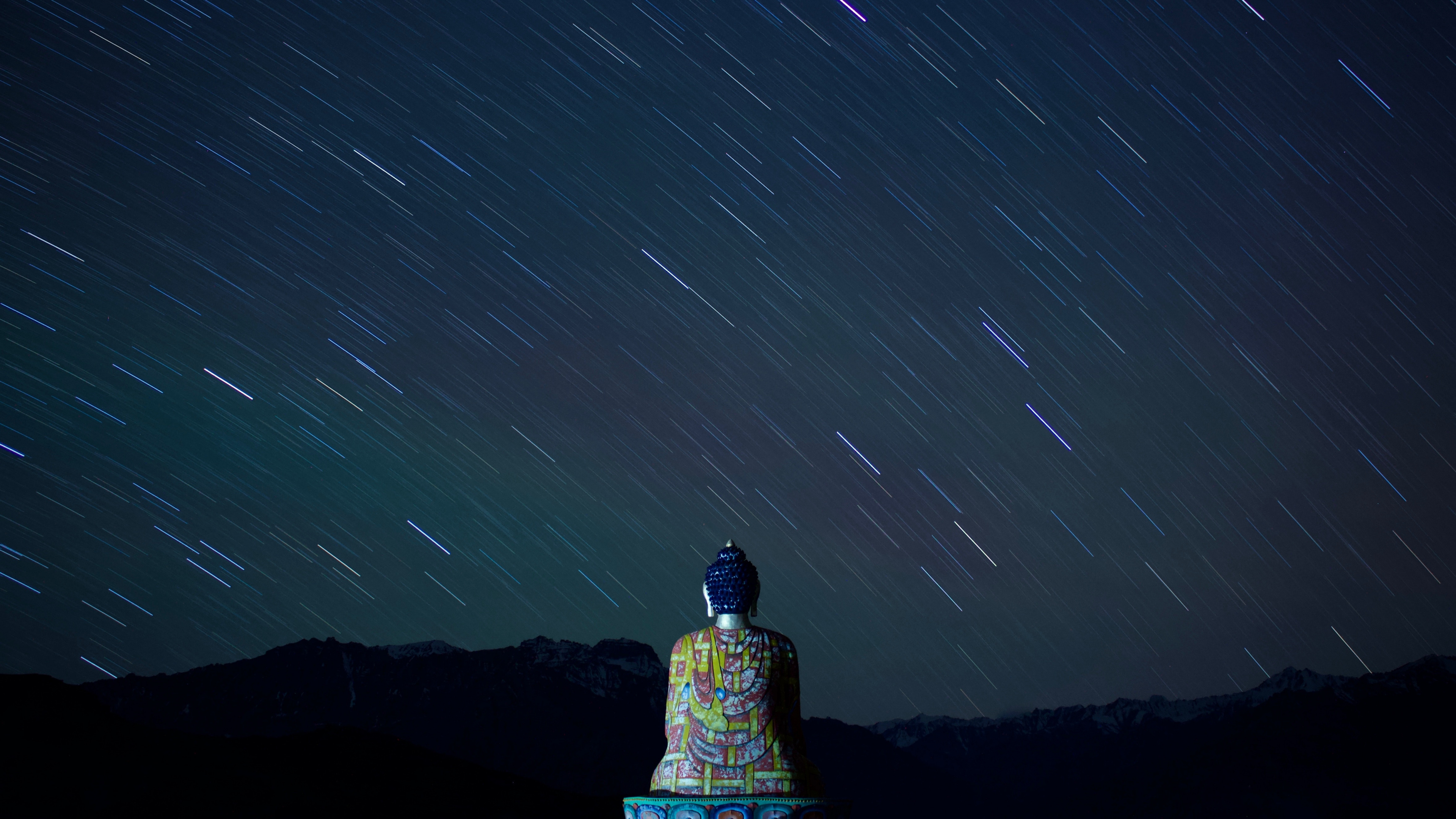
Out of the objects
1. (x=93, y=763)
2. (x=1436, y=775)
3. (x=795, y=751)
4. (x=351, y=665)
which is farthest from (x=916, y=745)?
(x=795, y=751)

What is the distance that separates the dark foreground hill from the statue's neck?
230 ft

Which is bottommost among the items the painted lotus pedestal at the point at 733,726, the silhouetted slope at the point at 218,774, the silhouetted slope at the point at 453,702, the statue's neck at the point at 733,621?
the painted lotus pedestal at the point at 733,726

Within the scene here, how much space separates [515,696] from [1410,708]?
10417 centimetres

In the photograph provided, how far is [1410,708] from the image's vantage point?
124 m

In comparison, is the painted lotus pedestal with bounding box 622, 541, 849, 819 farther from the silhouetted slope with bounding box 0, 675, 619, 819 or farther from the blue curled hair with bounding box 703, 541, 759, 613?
the silhouetted slope with bounding box 0, 675, 619, 819

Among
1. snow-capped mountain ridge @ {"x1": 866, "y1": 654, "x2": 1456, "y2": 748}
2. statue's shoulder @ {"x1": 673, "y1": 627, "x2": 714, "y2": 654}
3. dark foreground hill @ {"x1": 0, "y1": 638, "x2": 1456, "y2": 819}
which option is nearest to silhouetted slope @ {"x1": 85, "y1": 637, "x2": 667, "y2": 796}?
dark foreground hill @ {"x1": 0, "y1": 638, "x2": 1456, "y2": 819}

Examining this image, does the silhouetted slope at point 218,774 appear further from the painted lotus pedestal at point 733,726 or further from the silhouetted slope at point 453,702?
the painted lotus pedestal at point 733,726

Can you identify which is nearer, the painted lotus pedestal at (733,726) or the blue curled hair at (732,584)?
the painted lotus pedestal at (733,726)

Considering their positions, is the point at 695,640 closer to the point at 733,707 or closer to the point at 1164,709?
the point at 733,707

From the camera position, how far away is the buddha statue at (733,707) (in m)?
12.5

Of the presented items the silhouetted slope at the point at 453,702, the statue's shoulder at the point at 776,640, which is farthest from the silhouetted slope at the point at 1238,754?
the statue's shoulder at the point at 776,640

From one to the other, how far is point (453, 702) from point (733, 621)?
419 feet

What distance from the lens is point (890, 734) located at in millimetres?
158250

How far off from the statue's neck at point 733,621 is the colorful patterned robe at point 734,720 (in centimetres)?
9
